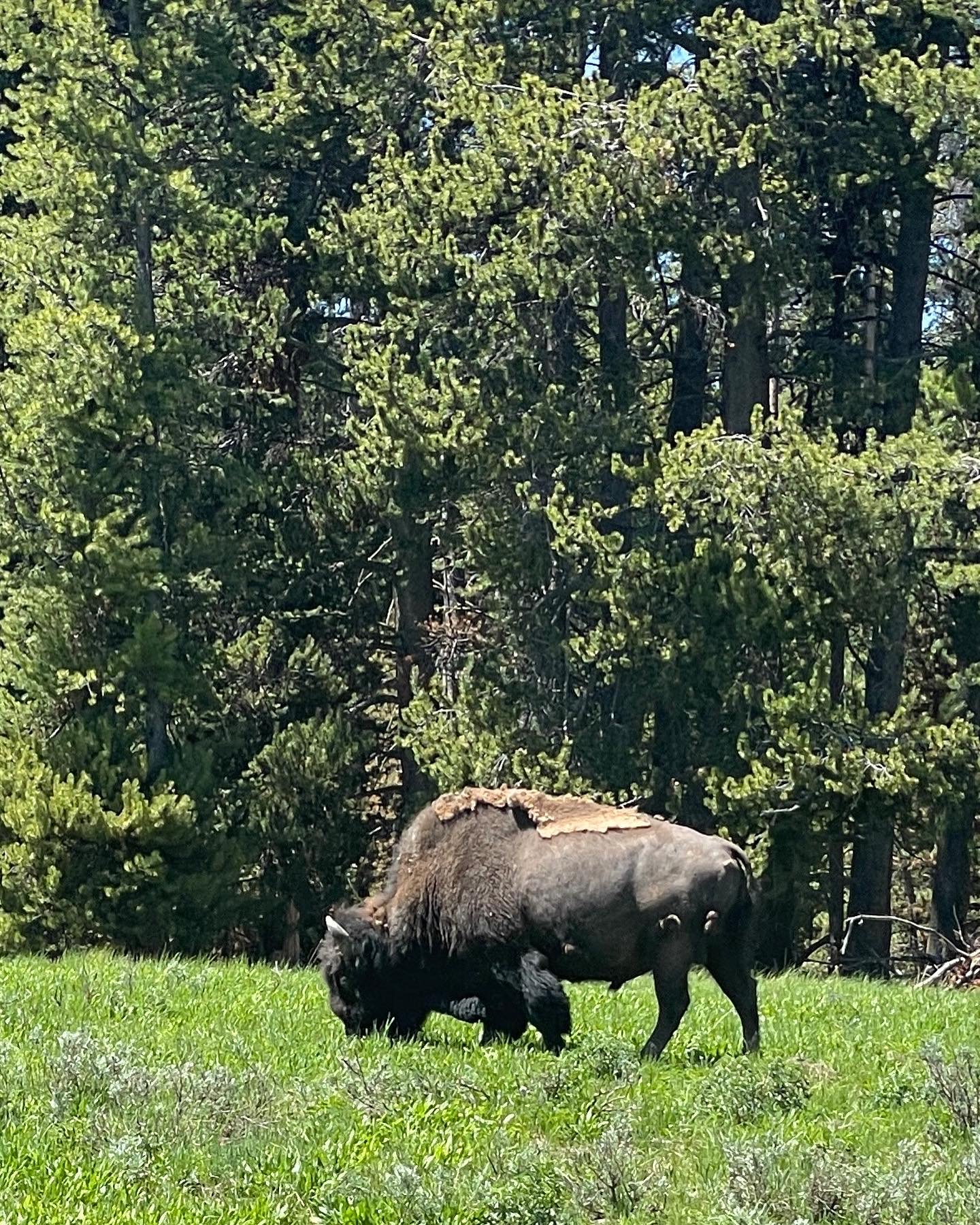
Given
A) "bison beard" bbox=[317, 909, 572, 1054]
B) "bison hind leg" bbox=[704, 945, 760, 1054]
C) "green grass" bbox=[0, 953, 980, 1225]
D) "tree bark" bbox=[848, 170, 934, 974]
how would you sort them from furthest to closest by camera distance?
"tree bark" bbox=[848, 170, 934, 974], "bison beard" bbox=[317, 909, 572, 1054], "bison hind leg" bbox=[704, 945, 760, 1054], "green grass" bbox=[0, 953, 980, 1225]

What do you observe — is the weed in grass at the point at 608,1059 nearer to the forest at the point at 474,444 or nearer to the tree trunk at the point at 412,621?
the forest at the point at 474,444

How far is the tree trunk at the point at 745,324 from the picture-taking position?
22.2 meters

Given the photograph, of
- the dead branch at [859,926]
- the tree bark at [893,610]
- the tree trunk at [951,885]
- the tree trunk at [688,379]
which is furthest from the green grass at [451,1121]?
the tree trunk at [951,885]

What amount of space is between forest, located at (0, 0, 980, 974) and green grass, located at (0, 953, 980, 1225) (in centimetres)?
934

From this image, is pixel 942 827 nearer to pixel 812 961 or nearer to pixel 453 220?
pixel 812 961

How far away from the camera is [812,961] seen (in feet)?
82.7

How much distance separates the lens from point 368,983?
11.6 meters

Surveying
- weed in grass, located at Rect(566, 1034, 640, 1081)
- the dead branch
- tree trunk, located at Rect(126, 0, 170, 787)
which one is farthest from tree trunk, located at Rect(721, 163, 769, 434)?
weed in grass, located at Rect(566, 1034, 640, 1081)

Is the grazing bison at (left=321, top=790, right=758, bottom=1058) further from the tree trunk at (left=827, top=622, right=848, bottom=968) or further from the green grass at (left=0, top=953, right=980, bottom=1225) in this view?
the tree trunk at (left=827, top=622, right=848, bottom=968)

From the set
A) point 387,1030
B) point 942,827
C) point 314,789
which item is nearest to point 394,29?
point 314,789

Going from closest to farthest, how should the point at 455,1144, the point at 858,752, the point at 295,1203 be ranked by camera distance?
1. the point at 295,1203
2. the point at 455,1144
3. the point at 858,752

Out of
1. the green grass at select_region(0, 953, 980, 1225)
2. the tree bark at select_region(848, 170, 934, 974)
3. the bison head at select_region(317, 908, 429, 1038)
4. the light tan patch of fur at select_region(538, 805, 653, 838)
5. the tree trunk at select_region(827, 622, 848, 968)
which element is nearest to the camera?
the green grass at select_region(0, 953, 980, 1225)

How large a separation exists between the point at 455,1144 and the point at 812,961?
17885mm

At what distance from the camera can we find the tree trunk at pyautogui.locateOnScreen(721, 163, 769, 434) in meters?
22.2
